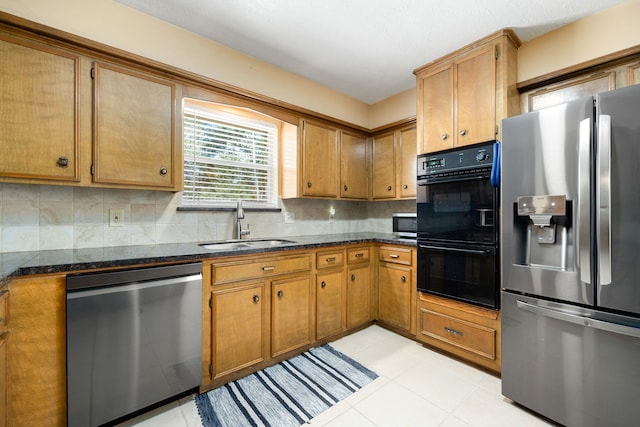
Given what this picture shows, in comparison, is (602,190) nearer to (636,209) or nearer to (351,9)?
(636,209)

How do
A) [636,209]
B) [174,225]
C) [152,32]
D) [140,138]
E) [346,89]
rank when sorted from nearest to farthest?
[636,209], [140,138], [152,32], [174,225], [346,89]

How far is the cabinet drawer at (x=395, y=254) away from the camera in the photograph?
Answer: 8.63 ft

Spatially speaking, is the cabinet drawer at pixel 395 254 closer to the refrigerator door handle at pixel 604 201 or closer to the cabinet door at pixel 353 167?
the cabinet door at pixel 353 167

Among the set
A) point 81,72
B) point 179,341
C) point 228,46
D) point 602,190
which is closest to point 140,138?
point 81,72

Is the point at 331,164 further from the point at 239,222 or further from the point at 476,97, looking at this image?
the point at 476,97

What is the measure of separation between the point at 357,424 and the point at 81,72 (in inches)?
105

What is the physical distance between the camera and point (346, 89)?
10.5 ft

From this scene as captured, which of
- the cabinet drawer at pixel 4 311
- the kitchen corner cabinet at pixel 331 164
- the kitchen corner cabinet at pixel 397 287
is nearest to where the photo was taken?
the cabinet drawer at pixel 4 311

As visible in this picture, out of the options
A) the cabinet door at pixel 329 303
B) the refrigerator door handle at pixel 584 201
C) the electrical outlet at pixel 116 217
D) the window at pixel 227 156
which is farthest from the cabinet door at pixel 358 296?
the electrical outlet at pixel 116 217

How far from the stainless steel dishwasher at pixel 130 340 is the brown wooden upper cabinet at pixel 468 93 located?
224 centimetres

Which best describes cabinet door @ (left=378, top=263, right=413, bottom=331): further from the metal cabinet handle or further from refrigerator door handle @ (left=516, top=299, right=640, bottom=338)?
the metal cabinet handle

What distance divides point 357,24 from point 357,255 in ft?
6.51

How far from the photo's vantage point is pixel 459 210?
223 cm

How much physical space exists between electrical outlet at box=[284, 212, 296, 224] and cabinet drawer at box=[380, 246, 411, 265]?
1.01 meters
